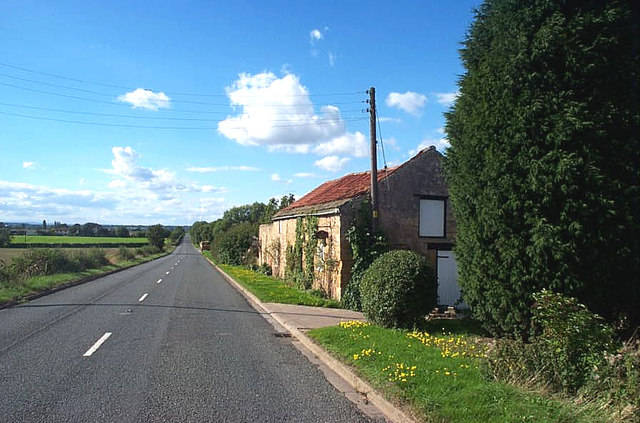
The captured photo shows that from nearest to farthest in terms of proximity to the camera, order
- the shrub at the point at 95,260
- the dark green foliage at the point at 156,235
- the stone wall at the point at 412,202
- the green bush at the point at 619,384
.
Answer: the green bush at the point at 619,384 → the stone wall at the point at 412,202 → the shrub at the point at 95,260 → the dark green foliage at the point at 156,235

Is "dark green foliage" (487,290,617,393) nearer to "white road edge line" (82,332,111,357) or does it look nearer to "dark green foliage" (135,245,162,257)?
"white road edge line" (82,332,111,357)

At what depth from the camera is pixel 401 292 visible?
33.8 feet

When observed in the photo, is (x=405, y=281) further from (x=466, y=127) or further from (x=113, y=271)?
(x=113, y=271)

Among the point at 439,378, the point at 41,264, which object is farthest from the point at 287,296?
Answer: the point at 41,264

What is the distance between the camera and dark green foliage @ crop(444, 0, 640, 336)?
23.4 ft

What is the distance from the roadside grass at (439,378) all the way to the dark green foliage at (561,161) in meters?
1.28

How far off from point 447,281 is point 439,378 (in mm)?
10818

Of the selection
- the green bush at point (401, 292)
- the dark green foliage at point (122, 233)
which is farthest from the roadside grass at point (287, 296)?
the dark green foliage at point (122, 233)

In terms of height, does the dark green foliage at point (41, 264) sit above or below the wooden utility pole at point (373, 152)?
below

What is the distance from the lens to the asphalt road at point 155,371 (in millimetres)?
5605

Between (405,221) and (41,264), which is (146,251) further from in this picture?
(405,221)

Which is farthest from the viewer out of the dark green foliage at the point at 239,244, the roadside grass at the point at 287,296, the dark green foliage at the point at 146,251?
the dark green foliage at the point at 146,251

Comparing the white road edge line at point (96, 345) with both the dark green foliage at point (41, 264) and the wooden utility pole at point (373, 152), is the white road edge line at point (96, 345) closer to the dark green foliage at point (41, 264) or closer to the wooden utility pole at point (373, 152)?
the wooden utility pole at point (373, 152)

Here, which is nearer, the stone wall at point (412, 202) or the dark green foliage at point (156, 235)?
the stone wall at point (412, 202)
